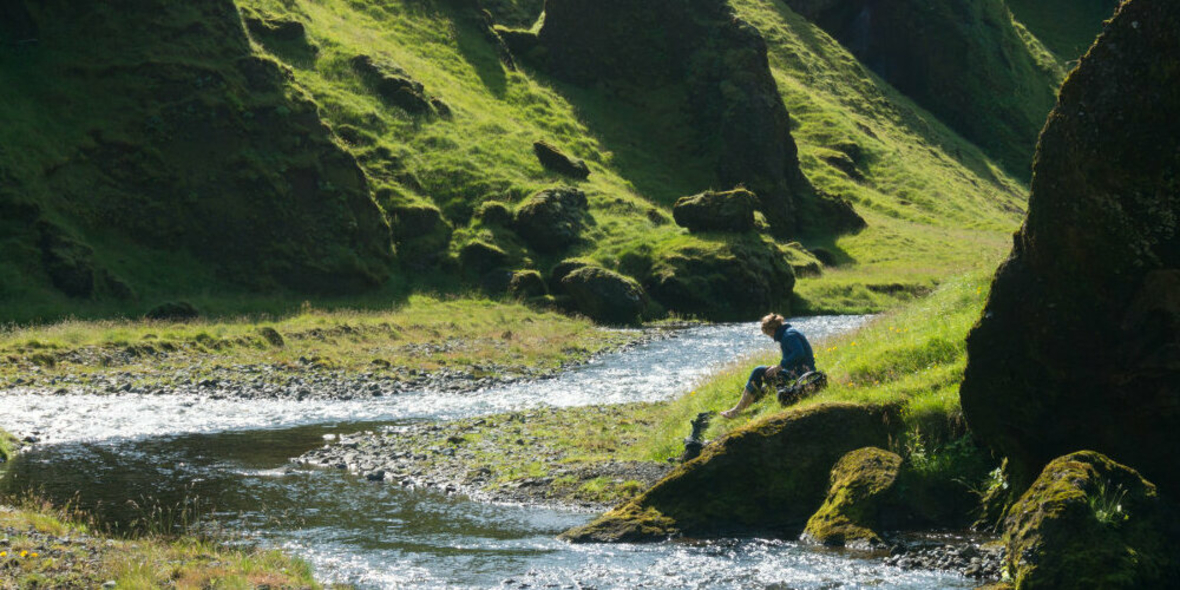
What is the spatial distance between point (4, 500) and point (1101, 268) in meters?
17.4

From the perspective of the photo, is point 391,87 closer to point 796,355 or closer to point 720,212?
point 720,212

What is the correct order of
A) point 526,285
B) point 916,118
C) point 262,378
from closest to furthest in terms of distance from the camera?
point 262,378 < point 526,285 < point 916,118

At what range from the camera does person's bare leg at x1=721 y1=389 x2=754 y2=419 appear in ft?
65.6

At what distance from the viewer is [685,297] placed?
55188 millimetres

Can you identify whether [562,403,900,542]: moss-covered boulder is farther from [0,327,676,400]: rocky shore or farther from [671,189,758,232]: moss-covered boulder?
[671,189,758,232]: moss-covered boulder

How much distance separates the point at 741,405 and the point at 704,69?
69253mm

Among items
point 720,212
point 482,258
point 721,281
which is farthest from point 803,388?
point 720,212

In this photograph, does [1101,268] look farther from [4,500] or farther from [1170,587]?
[4,500]

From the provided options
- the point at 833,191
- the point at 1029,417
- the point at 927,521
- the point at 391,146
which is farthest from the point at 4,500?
the point at 833,191

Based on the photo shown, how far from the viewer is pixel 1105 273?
39.7ft

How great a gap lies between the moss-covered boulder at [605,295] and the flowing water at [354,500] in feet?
60.1

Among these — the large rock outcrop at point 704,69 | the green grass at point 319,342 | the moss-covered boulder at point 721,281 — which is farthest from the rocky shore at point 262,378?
the large rock outcrop at point 704,69

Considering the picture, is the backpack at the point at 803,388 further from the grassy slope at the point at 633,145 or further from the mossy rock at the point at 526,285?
the grassy slope at the point at 633,145

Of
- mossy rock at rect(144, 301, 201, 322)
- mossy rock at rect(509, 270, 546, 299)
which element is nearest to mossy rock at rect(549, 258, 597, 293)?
mossy rock at rect(509, 270, 546, 299)
